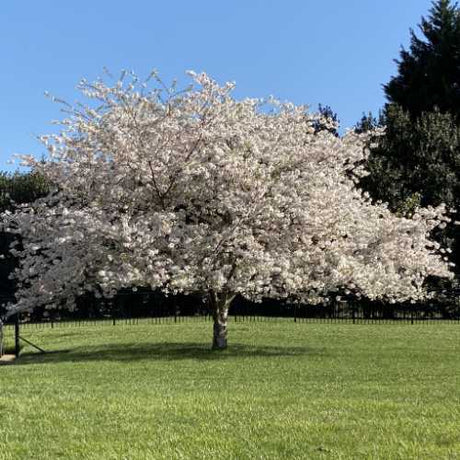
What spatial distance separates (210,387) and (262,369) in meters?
2.75

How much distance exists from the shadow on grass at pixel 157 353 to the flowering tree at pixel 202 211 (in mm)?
1509

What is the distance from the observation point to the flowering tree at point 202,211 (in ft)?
51.3

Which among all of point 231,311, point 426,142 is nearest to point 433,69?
point 426,142

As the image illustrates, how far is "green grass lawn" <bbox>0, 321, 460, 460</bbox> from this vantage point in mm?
6531

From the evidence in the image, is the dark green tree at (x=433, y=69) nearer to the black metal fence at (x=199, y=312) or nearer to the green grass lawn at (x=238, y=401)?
the black metal fence at (x=199, y=312)

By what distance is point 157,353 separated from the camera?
17547mm

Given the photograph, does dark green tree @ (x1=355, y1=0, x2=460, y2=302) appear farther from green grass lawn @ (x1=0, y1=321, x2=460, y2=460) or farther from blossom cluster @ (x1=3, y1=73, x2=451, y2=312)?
green grass lawn @ (x1=0, y1=321, x2=460, y2=460)

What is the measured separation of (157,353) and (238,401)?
871 cm

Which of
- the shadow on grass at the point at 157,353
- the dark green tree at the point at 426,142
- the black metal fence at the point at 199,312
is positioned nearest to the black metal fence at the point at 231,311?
the black metal fence at the point at 199,312

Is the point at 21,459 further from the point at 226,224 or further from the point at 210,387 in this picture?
the point at 226,224

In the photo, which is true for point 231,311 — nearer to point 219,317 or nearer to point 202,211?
point 219,317

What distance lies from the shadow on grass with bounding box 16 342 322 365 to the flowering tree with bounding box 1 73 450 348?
1.51 meters

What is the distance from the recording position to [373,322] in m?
27.6

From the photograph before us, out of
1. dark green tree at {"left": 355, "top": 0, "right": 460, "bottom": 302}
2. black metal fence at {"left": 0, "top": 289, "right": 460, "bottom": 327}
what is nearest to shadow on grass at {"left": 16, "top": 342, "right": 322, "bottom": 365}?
black metal fence at {"left": 0, "top": 289, "right": 460, "bottom": 327}
